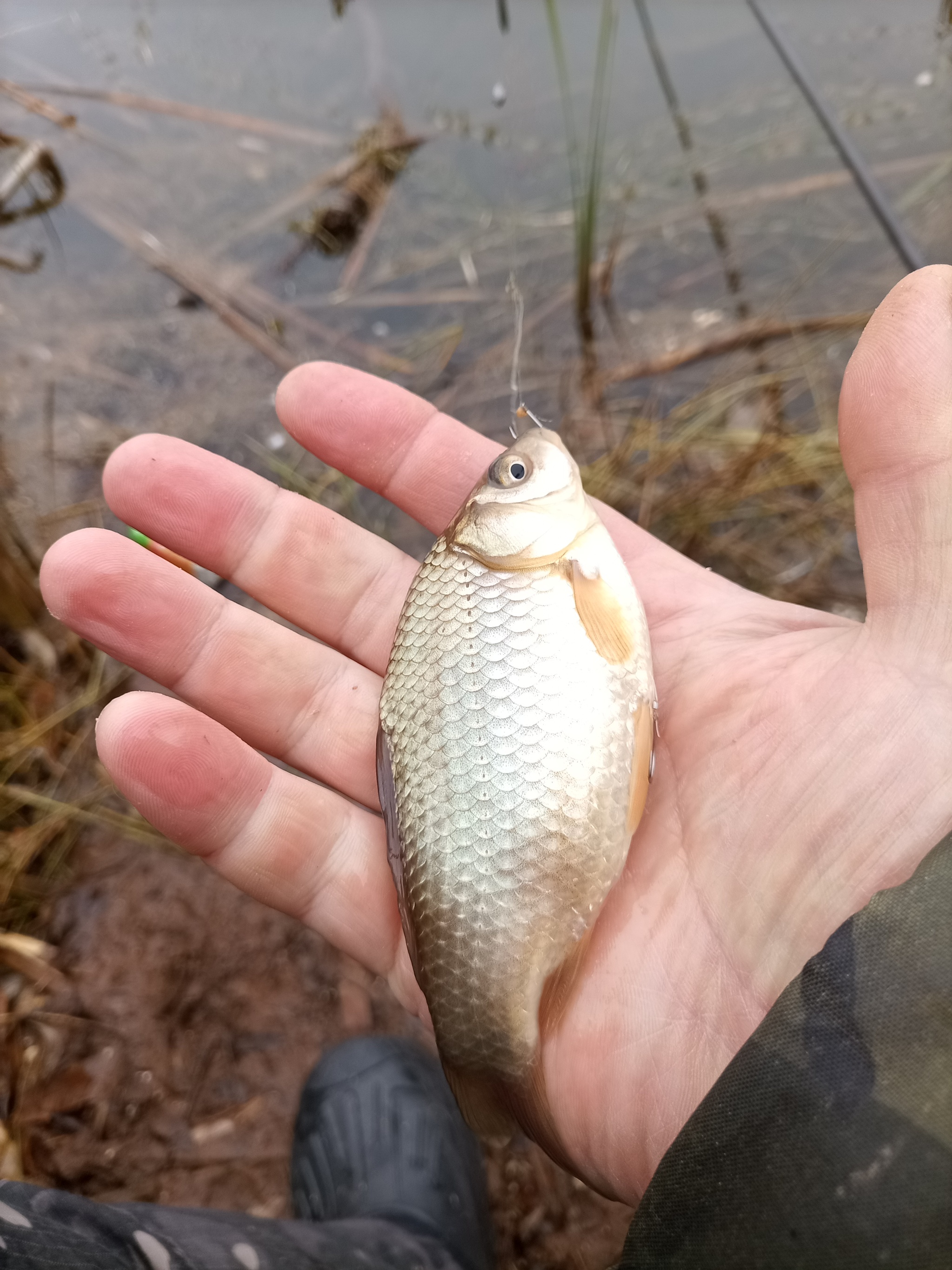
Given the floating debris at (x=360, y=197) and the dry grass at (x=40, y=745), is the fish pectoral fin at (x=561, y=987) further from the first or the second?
the floating debris at (x=360, y=197)

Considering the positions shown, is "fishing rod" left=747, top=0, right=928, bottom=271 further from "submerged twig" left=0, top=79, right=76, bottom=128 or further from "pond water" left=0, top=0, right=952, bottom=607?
"submerged twig" left=0, top=79, right=76, bottom=128

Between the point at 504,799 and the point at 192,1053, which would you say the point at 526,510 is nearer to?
the point at 504,799

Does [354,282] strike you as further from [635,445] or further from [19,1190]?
[19,1190]

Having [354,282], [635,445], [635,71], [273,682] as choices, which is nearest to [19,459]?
[354,282]

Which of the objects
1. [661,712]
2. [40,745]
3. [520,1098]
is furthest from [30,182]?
[520,1098]

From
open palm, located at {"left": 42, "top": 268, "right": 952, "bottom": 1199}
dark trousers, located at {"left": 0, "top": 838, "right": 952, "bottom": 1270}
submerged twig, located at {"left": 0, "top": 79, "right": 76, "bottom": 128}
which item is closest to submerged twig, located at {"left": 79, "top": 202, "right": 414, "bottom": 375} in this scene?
submerged twig, located at {"left": 0, "top": 79, "right": 76, "bottom": 128}
